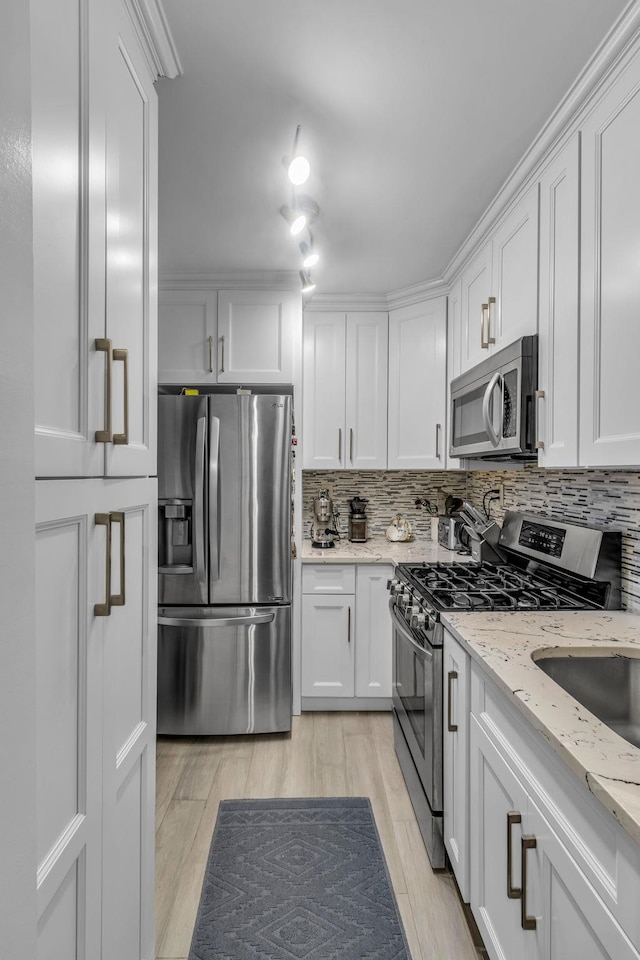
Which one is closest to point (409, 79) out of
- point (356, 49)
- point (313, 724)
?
point (356, 49)

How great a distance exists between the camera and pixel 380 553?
124 inches

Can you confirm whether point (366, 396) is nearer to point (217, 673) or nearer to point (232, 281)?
point (232, 281)

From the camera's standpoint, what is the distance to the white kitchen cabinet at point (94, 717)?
2.67ft

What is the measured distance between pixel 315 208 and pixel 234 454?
1201mm

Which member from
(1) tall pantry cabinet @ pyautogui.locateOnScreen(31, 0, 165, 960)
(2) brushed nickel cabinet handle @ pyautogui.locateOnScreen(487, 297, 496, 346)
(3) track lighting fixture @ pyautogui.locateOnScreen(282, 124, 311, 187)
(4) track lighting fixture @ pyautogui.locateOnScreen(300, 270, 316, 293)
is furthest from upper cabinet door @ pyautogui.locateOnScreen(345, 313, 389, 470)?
(1) tall pantry cabinet @ pyautogui.locateOnScreen(31, 0, 165, 960)

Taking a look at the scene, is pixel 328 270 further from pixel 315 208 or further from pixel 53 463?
pixel 53 463

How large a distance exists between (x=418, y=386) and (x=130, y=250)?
92.4 inches

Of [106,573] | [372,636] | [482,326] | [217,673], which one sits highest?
[482,326]

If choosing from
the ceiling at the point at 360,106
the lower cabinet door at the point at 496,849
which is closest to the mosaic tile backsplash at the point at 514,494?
the lower cabinet door at the point at 496,849

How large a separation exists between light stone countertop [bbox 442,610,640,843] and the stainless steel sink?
3 cm

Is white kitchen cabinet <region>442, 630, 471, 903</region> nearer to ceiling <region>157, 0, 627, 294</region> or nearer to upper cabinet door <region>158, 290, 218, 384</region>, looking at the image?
ceiling <region>157, 0, 627, 294</region>

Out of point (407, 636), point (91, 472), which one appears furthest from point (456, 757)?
point (91, 472)

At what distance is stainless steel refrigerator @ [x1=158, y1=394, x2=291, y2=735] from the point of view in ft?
9.01

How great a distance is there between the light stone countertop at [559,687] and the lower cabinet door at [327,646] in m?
1.37
